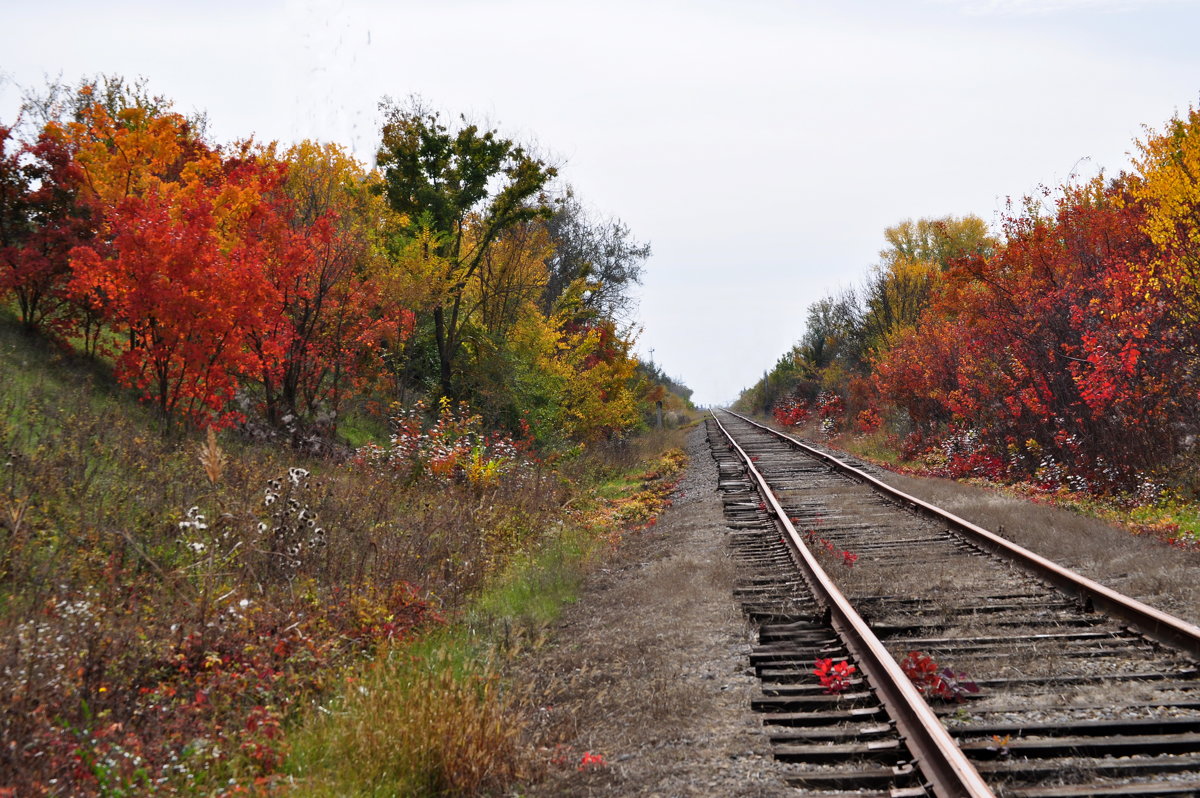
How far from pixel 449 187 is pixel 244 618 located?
17939 mm

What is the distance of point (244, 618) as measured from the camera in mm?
5762

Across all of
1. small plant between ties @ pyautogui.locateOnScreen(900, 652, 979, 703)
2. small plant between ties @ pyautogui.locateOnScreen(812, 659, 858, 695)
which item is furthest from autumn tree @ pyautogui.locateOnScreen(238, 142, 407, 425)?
small plant between ties @ pyautogui.locateOnScreen(900, 652, 979, 703)

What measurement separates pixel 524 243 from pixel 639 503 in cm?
1172

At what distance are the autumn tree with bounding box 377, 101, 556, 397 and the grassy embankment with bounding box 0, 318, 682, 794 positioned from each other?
10.5 meters

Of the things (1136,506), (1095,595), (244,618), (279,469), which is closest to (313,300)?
(279,469)

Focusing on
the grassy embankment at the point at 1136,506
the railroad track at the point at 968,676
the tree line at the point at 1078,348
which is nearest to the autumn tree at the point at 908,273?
the tree line at the point at 1078,348

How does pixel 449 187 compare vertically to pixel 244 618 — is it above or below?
above

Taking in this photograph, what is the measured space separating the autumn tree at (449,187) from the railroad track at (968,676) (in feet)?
47.7

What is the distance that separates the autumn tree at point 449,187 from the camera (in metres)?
21.7

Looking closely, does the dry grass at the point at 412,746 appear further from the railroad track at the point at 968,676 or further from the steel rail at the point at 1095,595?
the steel rail at the point at 1095,595

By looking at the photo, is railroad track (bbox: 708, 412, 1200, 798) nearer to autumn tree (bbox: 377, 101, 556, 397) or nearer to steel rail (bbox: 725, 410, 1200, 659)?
steel rail (bbox: 725, 410, 1200, 659)

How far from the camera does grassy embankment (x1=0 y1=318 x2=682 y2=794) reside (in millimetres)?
4340

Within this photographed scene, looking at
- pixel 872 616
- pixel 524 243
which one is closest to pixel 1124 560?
pixel 872 616

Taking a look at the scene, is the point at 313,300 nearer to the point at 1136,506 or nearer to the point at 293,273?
the point at 293,273
